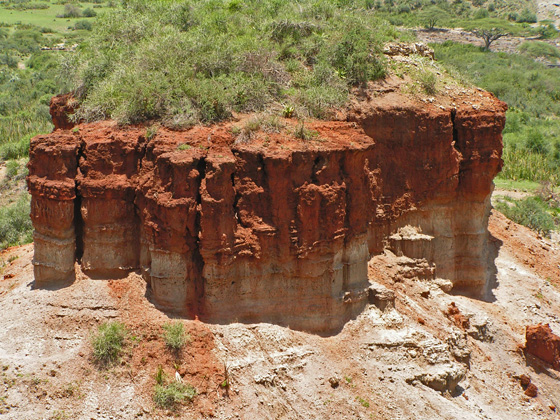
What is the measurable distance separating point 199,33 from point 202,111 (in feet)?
12.1

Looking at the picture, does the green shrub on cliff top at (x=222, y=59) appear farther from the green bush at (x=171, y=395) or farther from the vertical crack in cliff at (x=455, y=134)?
the green bush at (x=171, y=395)

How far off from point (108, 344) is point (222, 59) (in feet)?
24.7

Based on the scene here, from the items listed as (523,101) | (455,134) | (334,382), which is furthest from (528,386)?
(523,101)

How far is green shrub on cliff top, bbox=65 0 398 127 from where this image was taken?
1608 cm

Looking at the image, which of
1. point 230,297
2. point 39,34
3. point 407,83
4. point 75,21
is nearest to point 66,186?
point 230,297

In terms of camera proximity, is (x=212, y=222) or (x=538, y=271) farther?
(x=538, y=271)

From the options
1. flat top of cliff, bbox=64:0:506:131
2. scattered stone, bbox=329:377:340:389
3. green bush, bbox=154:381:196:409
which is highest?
flat top of cliff, bbox=64:0:506:131

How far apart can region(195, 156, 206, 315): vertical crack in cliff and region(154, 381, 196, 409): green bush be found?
1997mm

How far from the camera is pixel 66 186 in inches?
586

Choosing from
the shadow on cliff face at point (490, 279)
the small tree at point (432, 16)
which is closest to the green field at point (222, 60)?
the shadow on cliff face at point (490, 279)

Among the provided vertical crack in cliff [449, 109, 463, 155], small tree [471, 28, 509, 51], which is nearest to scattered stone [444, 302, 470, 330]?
vertical crack in cliff [449, 109, 463, 155]

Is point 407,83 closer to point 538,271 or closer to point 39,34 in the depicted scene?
point 538,271

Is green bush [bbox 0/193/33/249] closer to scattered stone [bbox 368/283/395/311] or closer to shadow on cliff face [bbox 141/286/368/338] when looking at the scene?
shadow on cliff face [bbox 141/286/368/338]

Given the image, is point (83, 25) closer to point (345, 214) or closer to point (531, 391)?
point (345, 214)
